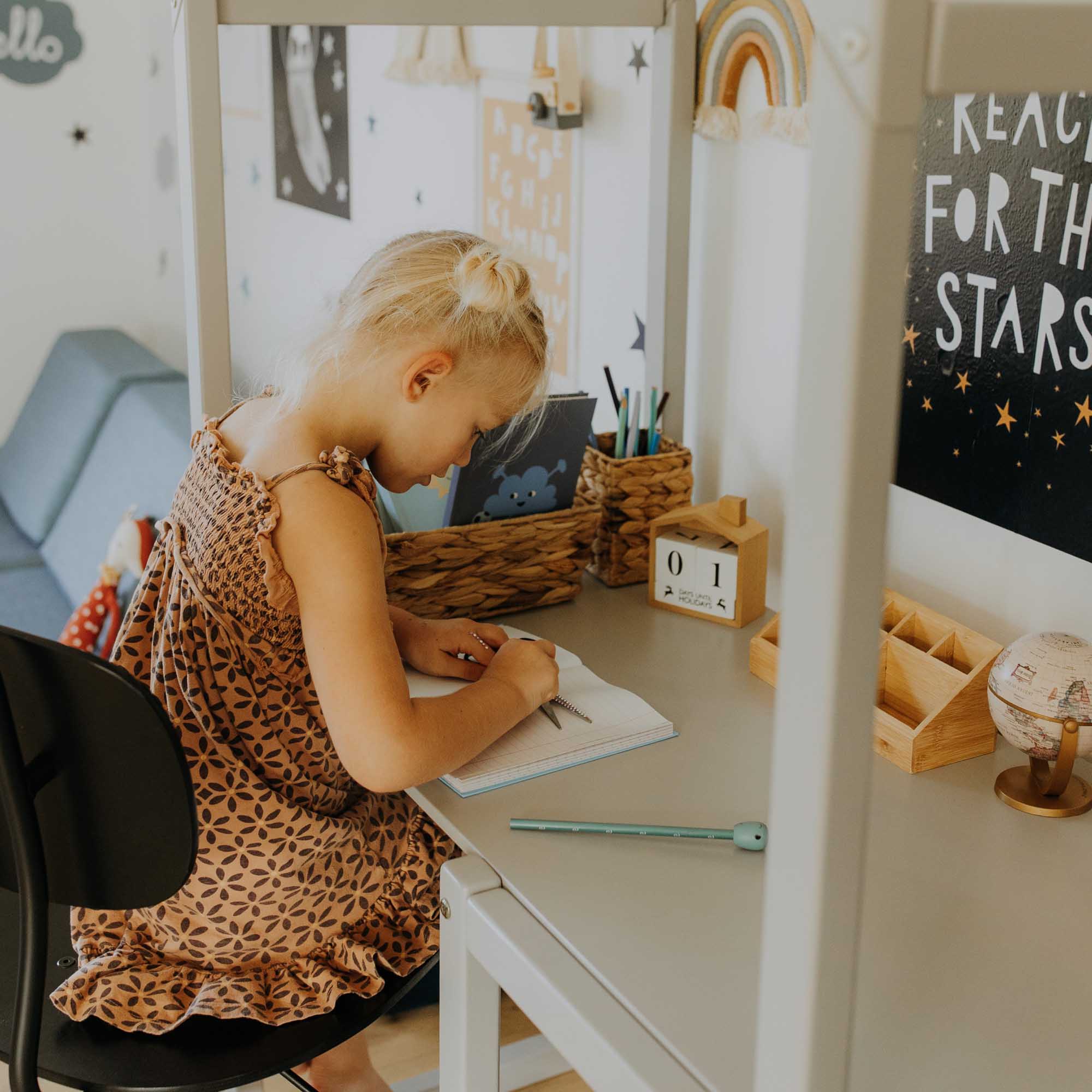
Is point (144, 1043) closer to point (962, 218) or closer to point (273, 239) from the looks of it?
point (962, 218)

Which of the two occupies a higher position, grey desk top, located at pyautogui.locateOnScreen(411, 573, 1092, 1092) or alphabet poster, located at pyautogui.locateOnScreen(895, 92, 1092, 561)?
alphabet poster, located at pyautogui.locateOnScreen(895, 92, 1092, 561)

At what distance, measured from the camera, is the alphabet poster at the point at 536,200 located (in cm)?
183

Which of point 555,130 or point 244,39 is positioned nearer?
point 555,130

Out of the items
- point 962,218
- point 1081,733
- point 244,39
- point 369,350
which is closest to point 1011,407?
point 962,218

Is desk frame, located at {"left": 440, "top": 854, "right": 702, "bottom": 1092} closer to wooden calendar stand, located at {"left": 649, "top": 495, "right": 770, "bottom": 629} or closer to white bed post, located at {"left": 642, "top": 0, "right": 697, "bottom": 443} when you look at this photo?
wooden calendar stand, located at {"left": 649, "top": 495, "right": 770, "bottom": 629}

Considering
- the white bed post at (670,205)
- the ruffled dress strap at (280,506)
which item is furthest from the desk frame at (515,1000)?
the white bed post at (670,205)

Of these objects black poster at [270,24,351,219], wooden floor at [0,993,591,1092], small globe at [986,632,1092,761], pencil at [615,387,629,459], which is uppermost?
black poster at [270,24,351,219]

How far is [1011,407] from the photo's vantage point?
113 cm

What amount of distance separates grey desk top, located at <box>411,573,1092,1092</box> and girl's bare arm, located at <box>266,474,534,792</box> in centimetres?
5

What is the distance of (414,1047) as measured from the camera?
162 cm

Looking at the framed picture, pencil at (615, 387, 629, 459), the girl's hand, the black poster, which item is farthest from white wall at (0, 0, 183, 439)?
the girl's hand

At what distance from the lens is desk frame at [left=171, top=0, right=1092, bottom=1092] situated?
1.51 ft

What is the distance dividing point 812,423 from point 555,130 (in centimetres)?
141

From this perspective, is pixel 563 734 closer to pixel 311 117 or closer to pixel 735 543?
pixel 735 543
